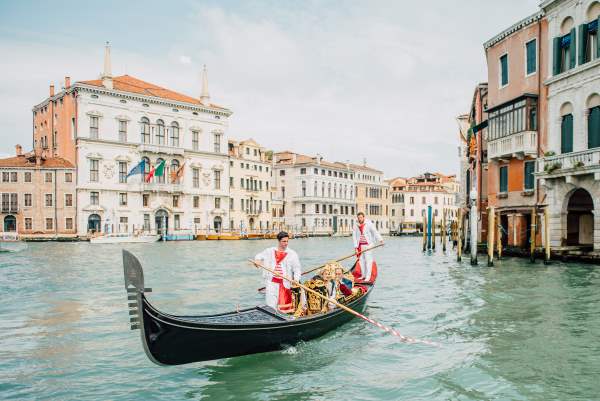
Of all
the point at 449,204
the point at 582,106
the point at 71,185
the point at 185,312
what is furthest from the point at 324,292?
the point at 449,204

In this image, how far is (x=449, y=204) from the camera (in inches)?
2916

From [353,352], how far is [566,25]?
14.3 m

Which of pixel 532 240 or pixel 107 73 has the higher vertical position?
pixel 107 73

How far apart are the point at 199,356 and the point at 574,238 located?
53.5ft

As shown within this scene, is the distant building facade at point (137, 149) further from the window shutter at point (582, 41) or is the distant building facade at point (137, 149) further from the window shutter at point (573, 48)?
the window shutter at point (582, 41)

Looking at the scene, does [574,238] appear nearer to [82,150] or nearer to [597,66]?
[597,66]

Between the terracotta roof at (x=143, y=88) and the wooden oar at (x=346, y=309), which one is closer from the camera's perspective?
the wooden oar at (x=346, y=309)

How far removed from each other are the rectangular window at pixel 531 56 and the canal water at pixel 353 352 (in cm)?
880

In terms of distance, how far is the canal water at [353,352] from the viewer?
5395mm

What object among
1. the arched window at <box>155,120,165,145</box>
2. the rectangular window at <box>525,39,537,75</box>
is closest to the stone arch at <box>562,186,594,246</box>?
the rectangular window at <box>525,39,537,75</box>

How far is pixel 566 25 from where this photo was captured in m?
16.8

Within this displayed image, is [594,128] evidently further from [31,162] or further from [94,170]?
[31,162]

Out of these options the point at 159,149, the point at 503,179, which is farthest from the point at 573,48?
the point at 159,149

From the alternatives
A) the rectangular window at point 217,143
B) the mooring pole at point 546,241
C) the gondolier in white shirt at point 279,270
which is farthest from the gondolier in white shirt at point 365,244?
the rectangular window at point 217,143
